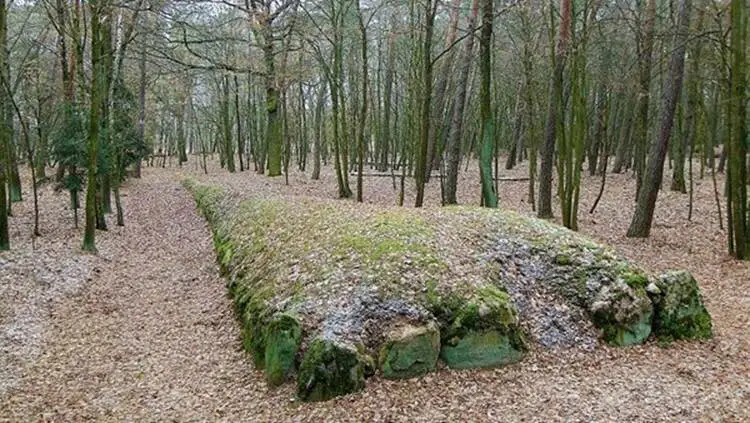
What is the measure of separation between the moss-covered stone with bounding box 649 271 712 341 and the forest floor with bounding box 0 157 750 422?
0.20 m

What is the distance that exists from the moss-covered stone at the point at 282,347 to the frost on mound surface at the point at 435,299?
11 mm

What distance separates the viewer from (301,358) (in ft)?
19.1

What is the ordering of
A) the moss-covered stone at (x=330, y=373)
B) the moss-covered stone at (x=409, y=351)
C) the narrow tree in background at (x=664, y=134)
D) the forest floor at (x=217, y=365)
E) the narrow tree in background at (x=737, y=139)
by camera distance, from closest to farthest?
the forest floor at (x=217, y=365) → the moss-covered stone at (x=330, y=373) → the moss-covered stone at (x=409, y=351) → the narrow tree in background at (x=737, y=139) → the narrow tree in background at (x=664, y=134)

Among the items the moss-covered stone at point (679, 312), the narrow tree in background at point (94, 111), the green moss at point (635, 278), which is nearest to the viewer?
the moss-covered stone at point (679, 312)

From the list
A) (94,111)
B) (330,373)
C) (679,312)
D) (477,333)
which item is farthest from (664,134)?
(94,111)

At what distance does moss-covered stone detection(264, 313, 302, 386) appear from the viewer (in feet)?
19.1

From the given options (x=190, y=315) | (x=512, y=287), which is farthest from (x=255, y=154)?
(x=512, y=287)

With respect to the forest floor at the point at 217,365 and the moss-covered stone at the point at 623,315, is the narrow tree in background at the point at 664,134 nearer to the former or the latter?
the forest floor at the point at 217,365

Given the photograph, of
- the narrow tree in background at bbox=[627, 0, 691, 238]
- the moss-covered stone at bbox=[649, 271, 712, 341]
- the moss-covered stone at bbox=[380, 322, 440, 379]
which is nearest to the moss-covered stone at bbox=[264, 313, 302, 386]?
the moss-covered stone at bbox=[380, 322, 440, 379]

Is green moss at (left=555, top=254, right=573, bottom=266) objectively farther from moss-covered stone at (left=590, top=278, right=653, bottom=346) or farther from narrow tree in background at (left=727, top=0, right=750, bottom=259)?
narrow tree in background at (left=727, top=0, right=750, bottom=259)

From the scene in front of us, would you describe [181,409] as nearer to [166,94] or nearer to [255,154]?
[255,154]

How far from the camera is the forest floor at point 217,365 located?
17.1 feet

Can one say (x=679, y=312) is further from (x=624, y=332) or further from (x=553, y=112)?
(x=553, y=112)

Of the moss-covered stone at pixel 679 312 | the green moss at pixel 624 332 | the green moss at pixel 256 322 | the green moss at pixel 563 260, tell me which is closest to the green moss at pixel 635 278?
the moss-covered stone at pixel 679 312
